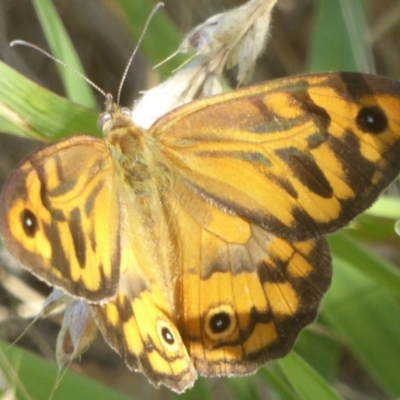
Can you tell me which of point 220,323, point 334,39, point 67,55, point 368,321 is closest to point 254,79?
point 334,39

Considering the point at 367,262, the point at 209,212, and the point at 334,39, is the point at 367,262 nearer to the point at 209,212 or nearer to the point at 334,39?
the point at 209,212

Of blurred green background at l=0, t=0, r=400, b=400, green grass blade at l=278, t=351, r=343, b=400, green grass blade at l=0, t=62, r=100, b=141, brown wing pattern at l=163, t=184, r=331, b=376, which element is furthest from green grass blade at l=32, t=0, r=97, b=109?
green grass blade at l=278, t=351, r=343, b=400

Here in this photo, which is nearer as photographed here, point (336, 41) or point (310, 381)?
point (310, 381)

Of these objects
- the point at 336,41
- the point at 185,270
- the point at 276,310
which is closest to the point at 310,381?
the point at 276,310

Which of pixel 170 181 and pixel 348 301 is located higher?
pixel 170 181

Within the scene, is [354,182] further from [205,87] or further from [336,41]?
[336,41]

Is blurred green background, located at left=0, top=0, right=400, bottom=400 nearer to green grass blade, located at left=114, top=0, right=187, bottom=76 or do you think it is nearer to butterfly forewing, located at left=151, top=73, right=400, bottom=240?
green grass blade, located at left=114, top=0, right=187, bottom=76
